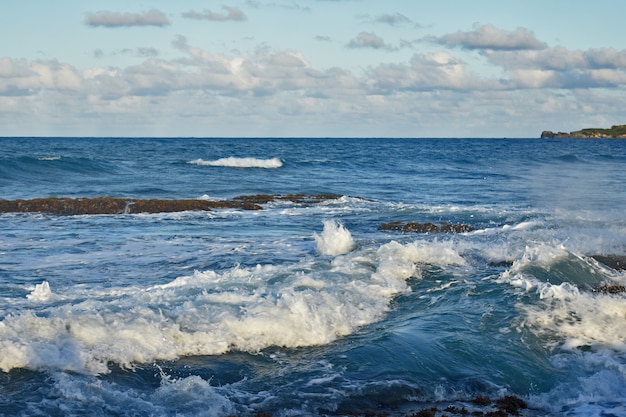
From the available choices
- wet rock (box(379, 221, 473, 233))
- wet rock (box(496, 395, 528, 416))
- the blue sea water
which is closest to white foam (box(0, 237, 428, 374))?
the blue sea water

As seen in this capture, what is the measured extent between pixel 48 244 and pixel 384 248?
839 centimetres

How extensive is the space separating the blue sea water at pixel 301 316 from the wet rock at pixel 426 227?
0.44 metres

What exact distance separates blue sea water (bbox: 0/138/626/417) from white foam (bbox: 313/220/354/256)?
51 mm

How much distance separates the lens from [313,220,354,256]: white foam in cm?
1720

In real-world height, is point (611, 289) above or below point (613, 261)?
below

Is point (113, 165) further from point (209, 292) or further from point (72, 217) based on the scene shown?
point (209, 292)

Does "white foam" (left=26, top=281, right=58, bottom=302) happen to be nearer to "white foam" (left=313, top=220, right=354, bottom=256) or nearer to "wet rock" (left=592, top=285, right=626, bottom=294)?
"white foam" (left=313, top=220, right=354, bottom=256)

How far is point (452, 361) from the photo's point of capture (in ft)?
31.2

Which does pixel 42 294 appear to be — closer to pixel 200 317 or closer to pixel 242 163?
pixel 200 317

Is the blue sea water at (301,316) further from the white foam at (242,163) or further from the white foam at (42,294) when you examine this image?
the white foam at (242,163)

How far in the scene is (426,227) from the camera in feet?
69.8

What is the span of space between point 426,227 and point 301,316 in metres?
11.1

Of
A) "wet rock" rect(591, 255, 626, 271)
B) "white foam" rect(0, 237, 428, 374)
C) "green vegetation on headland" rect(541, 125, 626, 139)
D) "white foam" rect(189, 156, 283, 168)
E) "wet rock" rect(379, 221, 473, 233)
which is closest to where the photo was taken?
"white foam" rect(0, 237, 428, 374)

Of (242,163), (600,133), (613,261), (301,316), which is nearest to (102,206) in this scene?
(301,316)
